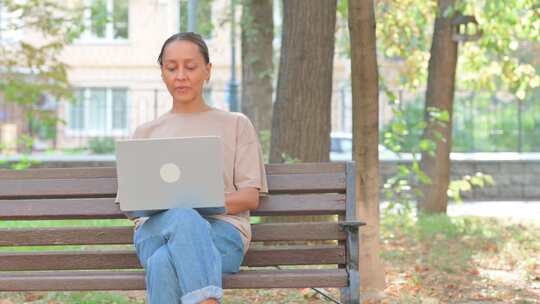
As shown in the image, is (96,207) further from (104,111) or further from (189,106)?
(104,111)

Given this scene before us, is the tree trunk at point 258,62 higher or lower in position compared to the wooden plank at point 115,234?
higher

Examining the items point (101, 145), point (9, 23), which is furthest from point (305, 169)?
point (101, 145)

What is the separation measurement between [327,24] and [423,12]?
7804 mm

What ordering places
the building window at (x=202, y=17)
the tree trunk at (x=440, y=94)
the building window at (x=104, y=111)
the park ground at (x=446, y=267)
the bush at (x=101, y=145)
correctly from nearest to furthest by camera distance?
the park ground at (x=446, y=267)
the tree trunk at (x=440, y=94)
the building window at (x=202, y=17)
the building window at (x=104, y=111)
the bush at (x=101, y=145)

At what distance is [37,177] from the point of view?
5.83 metres

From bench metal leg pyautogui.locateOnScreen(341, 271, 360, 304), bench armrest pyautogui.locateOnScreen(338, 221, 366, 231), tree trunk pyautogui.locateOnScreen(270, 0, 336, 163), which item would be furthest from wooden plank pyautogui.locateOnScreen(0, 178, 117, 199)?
tree trunk pyautogui.locateOnScreen(270, 0, 336, 163)

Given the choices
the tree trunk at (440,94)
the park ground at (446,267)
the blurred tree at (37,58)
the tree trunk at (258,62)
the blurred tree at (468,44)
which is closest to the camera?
the park ground at (446,267)

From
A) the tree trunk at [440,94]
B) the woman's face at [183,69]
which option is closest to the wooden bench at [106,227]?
the woman's face at [183,69]

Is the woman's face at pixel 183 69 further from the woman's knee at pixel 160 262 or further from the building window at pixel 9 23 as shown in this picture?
the building window at pixel 9 23

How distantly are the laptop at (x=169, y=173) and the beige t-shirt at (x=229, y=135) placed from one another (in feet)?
1.36

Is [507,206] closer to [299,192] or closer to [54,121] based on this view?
[54,121]

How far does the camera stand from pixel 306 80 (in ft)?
29.1

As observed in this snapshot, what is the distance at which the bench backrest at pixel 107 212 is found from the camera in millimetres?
5629

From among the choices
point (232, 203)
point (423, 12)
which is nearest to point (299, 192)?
point (232, 203)
